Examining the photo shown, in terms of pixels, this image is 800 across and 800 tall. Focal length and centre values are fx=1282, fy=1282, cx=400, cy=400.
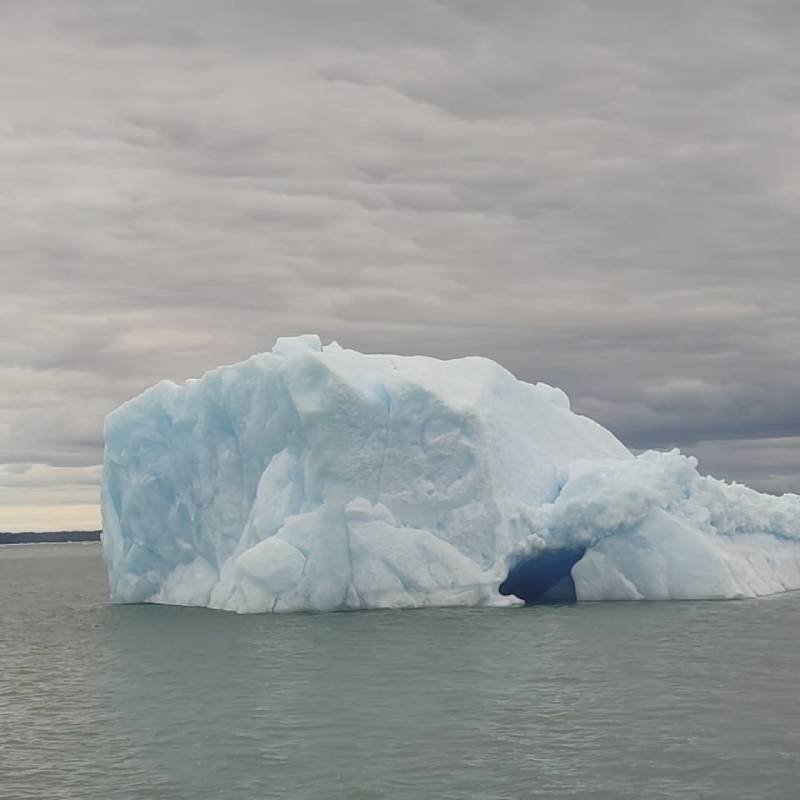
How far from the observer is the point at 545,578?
110 ft

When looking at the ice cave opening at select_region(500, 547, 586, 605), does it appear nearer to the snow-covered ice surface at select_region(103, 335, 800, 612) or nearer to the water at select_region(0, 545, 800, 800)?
the snow-covered ice surface at select_region(103, 335, 800, 612)

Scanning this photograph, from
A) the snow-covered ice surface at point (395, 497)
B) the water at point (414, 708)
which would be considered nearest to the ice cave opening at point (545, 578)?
the snow-covered ice surface at point (395, 497)

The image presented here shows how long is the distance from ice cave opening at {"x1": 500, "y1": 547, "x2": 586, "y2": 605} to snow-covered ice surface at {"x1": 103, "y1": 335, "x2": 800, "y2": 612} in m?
0.17

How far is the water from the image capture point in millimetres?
13594

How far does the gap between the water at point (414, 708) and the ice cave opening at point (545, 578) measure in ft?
9.04

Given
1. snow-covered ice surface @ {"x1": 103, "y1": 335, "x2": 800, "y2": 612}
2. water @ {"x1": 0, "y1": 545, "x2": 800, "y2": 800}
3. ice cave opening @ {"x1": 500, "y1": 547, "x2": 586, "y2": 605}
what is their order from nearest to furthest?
1. water @ {"x1": 0, "y1": 545, "x2": 800, "y2": 800}
2. snow-covered ice surface @ {"x1": 103, "y1": 335, "x2": 800, "y2": 612}
3. ice cave opening @ {"x1": 500, "y1": 547, "x2": 586, "y2": 605}

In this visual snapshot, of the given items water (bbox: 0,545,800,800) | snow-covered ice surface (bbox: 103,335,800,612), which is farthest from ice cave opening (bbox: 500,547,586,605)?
water (bbox: 0,545,800,800)

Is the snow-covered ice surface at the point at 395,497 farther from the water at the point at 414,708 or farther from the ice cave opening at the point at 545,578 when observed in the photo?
the water at the point at 414,708

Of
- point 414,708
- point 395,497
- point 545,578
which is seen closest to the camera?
point 414,708

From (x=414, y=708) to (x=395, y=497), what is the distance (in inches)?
504

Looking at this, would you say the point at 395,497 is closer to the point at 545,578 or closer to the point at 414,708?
the point at 545,578

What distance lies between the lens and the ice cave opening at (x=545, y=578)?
31567 mm

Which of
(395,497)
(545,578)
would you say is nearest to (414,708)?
(395,497)

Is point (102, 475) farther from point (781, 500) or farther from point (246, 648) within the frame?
point (781, 500)
